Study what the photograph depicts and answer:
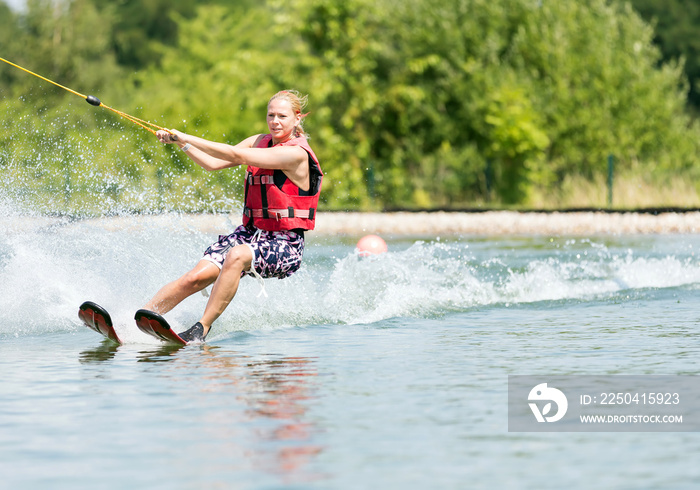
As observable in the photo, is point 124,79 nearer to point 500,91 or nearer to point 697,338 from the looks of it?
point 500,91

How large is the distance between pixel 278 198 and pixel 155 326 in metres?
1.19

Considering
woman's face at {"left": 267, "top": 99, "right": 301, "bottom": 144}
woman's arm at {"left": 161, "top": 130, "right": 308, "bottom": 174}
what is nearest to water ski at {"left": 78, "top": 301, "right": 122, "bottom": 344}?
woman's arm at {"left": 161, "top": 130, "right": 308, "bottom": 174}

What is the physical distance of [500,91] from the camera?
29.3m

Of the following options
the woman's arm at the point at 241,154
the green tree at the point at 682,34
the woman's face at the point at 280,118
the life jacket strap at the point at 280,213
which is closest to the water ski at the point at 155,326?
the life jacket strap at the point at 280,213

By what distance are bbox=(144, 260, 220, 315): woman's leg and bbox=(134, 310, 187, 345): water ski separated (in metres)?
0.29

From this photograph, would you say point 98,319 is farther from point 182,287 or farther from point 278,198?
point 278,198

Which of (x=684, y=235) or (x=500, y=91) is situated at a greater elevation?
(x=500, y=91)

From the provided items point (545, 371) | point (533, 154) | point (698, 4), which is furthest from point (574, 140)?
point (545, 371)

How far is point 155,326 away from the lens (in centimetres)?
756

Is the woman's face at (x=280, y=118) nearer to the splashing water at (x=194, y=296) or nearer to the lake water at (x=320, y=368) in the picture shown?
the lake water at (x=320, y=368)

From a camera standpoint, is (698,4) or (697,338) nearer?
(697,338)

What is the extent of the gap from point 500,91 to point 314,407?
2437 centimetres

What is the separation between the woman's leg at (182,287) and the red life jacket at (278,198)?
1.41 feet

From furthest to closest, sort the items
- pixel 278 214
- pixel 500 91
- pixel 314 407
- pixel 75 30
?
pixel 75 30, pixel 500 91, pixel 278 214, pixel 314 407
